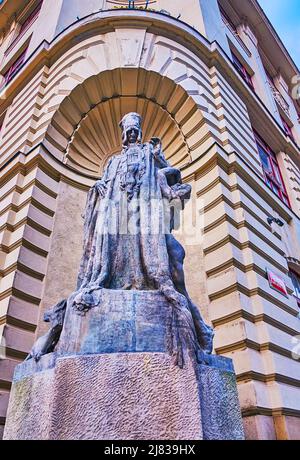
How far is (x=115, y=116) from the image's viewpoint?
9.62m

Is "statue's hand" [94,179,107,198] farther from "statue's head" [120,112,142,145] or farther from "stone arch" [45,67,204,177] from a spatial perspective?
"stone arch" [45,67,204,177]

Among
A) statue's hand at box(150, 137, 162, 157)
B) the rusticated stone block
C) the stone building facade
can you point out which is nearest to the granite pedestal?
the rusticated stone block

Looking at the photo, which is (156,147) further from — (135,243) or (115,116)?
(115,116)

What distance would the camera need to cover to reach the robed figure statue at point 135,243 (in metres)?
2.99

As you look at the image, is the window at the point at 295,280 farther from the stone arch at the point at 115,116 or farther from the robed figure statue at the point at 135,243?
the robed figure statue at the point at 135,243

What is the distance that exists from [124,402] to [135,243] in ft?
4.99

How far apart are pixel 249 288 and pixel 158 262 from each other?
3.83 m

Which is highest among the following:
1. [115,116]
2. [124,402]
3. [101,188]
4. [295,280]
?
[115,116]

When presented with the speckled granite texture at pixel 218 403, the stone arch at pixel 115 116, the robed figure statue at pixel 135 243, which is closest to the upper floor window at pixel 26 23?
the stone arch at pixel 115 116

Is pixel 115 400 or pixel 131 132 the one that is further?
pixel 131 132

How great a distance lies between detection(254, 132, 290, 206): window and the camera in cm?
1211

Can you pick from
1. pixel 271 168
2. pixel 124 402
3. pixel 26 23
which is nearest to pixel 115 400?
pixel 124 402

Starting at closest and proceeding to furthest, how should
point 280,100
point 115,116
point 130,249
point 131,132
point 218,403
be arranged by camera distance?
point 218,403 → point 130,249 → point 131,132 → point 115,116 → point 280,100

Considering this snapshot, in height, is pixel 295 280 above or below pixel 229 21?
below
